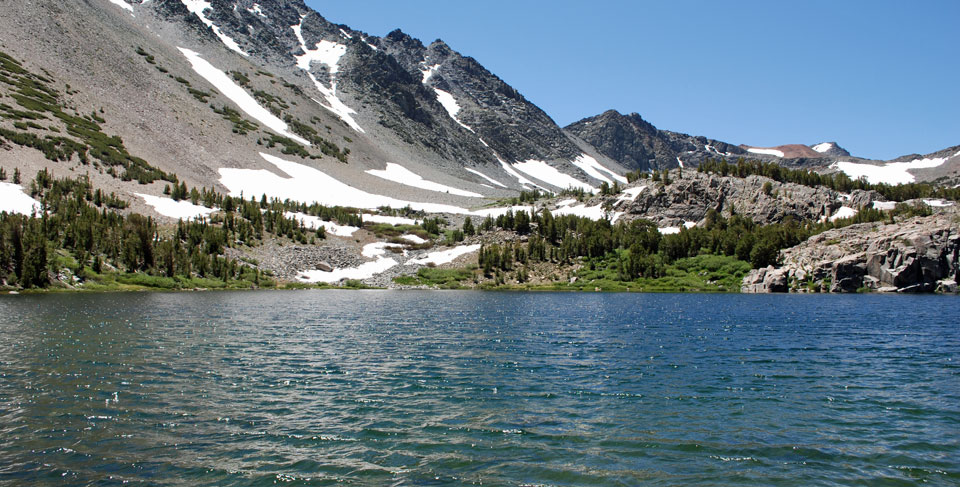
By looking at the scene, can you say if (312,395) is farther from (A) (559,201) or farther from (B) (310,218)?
(A) (559,201)

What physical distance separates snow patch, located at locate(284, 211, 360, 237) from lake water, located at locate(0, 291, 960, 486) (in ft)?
249

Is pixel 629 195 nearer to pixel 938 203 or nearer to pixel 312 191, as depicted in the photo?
pixel 938 203

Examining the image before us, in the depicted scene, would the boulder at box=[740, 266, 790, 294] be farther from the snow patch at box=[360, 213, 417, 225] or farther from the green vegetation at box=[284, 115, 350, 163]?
the green vegetation at box=[284, 115, 350, 163]

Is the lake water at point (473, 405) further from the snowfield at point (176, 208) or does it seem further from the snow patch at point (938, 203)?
the snow patch at point (938, 203)

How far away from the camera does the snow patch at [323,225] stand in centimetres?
11150

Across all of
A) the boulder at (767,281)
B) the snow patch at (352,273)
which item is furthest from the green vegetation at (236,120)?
the boulder at (767,281)

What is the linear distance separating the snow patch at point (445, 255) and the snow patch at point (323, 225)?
17.6 m

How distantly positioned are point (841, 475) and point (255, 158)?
152m

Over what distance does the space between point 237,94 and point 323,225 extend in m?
92.5

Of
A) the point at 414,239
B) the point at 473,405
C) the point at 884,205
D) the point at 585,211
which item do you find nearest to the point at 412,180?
the point at 585,211

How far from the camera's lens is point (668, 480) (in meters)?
12.1

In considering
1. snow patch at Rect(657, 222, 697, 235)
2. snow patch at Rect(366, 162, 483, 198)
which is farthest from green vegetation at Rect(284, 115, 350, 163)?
snow patch at Rect(657, 222, 697, 235)

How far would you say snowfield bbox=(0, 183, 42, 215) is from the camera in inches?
2943

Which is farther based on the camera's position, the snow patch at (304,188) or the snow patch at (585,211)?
the snow patch at (304,188)
